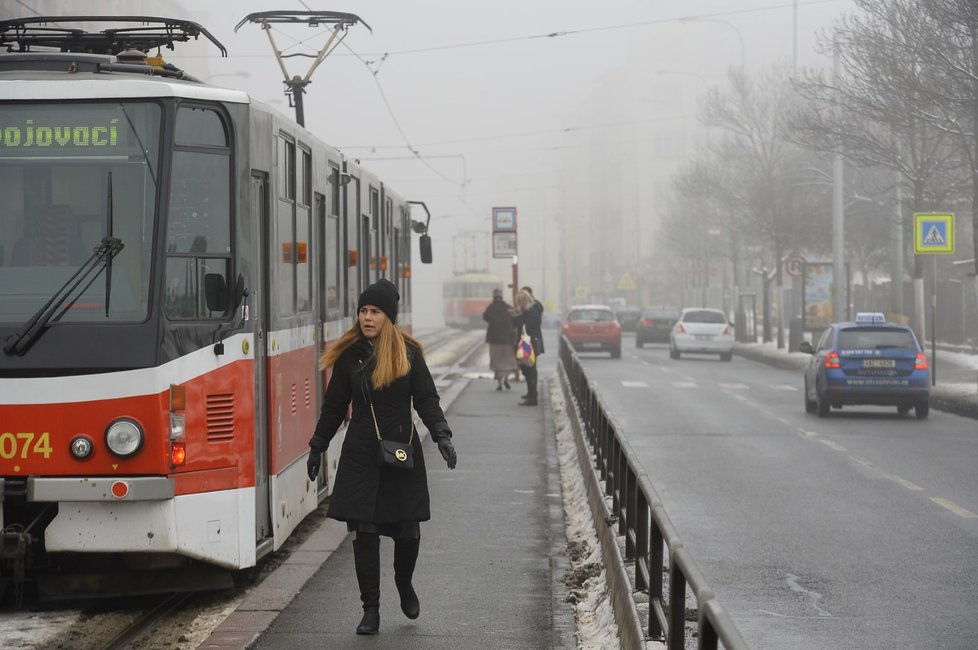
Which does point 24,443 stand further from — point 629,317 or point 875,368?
point 629,317

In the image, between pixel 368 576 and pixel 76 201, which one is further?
pixel 76 201

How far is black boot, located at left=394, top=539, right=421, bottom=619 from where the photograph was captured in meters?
8.22

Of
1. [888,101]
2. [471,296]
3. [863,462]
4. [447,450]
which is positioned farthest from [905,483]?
[471,296]

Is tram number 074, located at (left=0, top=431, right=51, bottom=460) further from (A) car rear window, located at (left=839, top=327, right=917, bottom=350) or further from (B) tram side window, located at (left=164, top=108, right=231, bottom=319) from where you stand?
(A) car rear window, located at (left=839, top=327, right=917, bottom=350)

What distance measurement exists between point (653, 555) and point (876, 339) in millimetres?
18405

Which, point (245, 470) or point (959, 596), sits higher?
point (245, 470)

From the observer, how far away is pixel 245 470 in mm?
8836

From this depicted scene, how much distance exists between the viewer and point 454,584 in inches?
384

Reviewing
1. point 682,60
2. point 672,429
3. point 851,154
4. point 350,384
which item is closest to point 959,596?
point 350,384

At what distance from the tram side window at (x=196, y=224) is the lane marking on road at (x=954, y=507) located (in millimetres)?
6946

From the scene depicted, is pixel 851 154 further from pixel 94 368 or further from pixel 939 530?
pixel 94 368

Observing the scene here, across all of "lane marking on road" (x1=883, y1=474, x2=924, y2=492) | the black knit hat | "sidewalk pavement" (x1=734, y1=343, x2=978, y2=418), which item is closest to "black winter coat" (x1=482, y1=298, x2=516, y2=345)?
"sidewalk pavement" (x1=734, y1=343, x2=978, y2=418)

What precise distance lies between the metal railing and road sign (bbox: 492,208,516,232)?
21.6 meters

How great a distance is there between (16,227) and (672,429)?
14.5m
